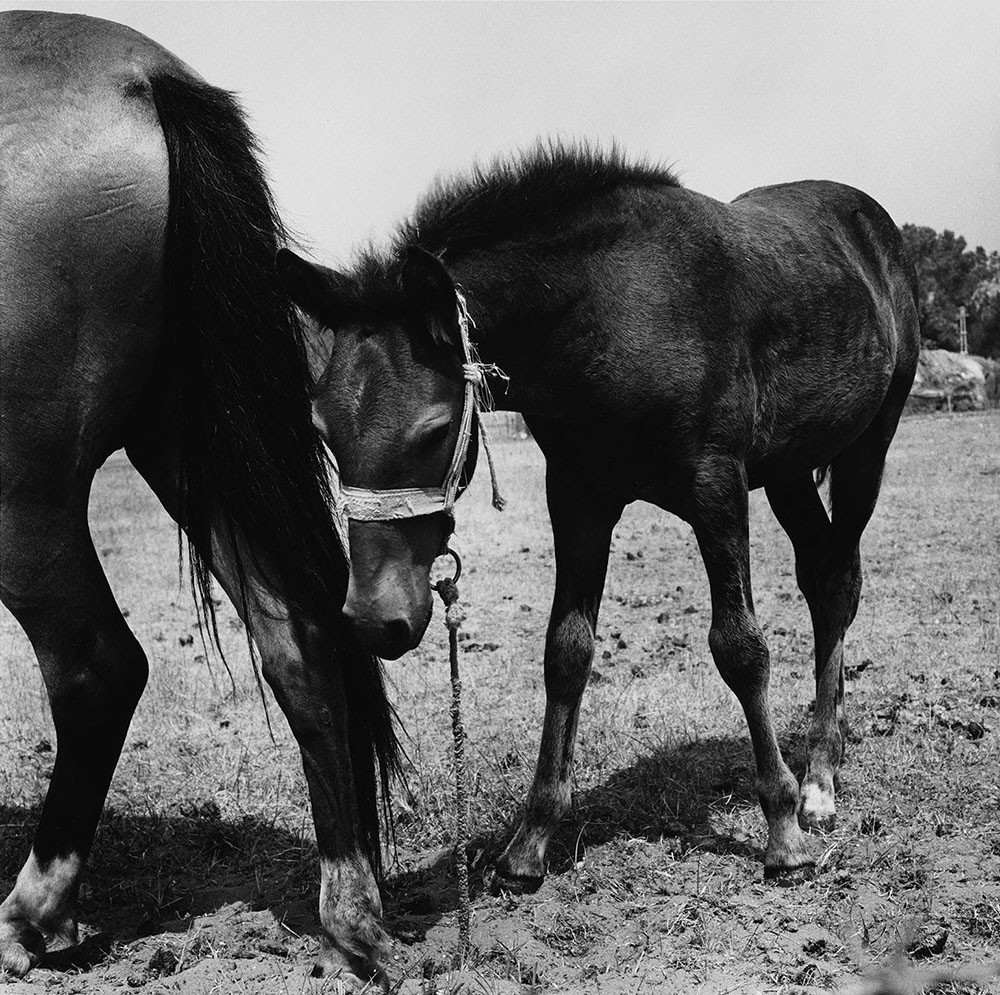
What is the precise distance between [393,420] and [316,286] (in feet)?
1.50

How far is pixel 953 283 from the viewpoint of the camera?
197 feet

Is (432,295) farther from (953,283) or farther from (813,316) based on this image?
(953,283)

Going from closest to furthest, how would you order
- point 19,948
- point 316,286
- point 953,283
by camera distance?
1. point 316,286
2. point 19,948
3. point 953,283

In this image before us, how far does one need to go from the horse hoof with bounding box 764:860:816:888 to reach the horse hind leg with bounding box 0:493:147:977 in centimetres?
232

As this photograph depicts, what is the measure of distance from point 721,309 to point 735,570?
0.95 meters

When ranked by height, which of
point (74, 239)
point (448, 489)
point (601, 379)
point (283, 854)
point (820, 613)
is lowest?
point (283, 854)

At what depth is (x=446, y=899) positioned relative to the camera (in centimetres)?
372

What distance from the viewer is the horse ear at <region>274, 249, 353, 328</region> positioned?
9.59 ft

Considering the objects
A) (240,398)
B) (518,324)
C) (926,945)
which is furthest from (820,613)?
(240,398)

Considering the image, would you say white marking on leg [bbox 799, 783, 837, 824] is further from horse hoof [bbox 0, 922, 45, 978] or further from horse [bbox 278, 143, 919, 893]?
horse hoof [bbox 0, 922, 45, 978]

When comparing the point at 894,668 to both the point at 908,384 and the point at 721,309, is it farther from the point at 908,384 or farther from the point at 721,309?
the point at 721,309

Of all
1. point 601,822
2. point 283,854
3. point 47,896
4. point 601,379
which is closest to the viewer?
point 47,896

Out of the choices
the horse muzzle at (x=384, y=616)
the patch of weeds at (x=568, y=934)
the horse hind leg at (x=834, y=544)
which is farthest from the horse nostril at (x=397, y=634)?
the horse hind leg at (x=834, y=544)

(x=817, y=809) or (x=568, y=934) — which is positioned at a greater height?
(x=817, y=809)
